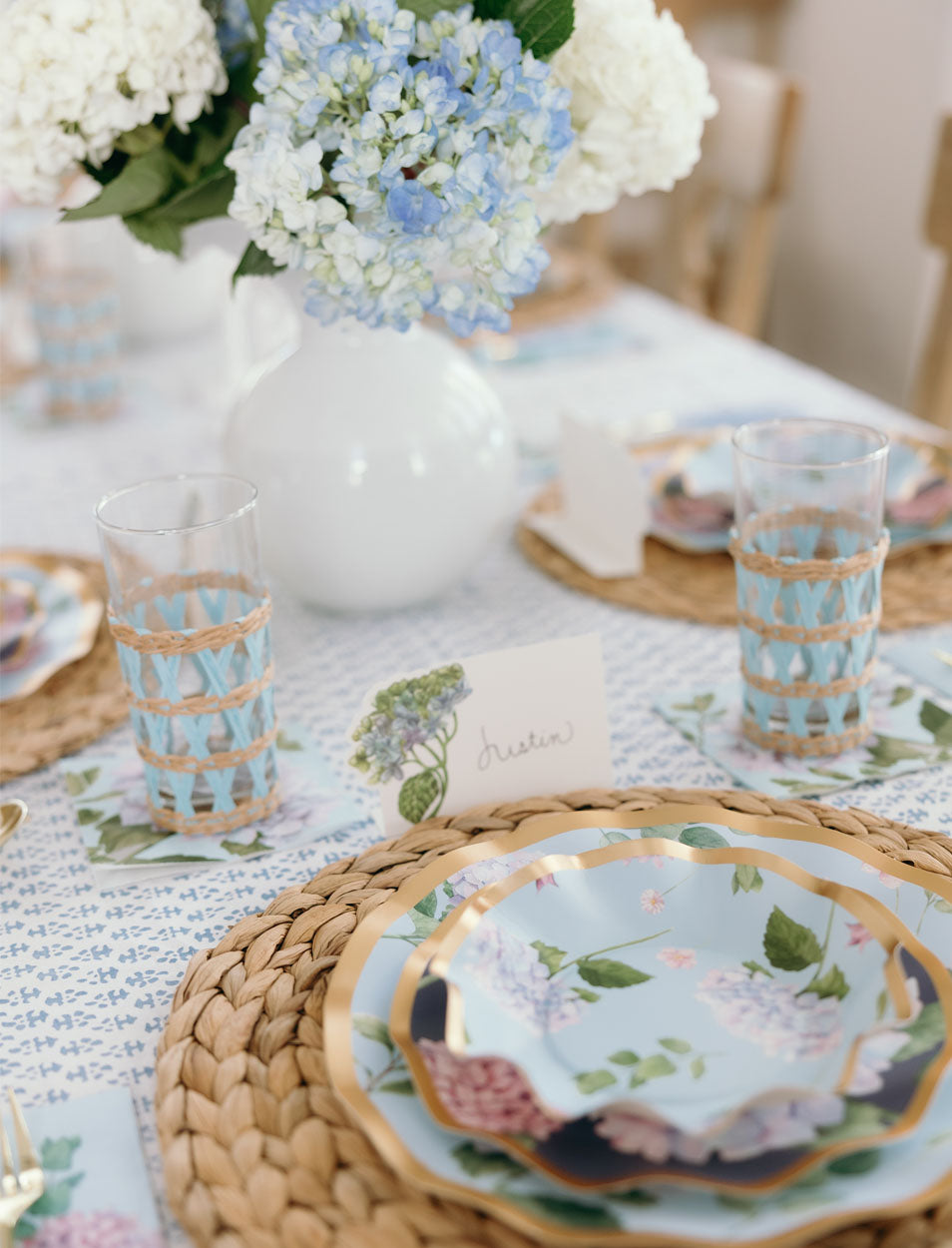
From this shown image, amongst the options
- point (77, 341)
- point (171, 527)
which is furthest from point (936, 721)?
point (77, 341)

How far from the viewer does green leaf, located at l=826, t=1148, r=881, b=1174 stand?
49 centimetres

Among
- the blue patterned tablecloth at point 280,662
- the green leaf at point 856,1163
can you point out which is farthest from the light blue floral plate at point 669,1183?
the blue patterned tablecloth at point 280,662

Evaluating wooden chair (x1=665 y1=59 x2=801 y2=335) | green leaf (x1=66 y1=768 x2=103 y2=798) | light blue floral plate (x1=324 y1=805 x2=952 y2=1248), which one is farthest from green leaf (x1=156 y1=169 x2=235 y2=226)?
wooden chair (x1=665 y1=59 x2=801 y2=335)

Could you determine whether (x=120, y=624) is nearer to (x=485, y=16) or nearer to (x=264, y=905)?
(x=264, y=905)

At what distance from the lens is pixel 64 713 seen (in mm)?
922

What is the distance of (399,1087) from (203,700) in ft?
0.98

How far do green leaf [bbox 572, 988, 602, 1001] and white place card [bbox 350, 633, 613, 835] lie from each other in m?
0.18

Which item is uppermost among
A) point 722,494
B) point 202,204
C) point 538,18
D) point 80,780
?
point 538,18

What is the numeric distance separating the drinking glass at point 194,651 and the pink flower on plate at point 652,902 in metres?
0.27

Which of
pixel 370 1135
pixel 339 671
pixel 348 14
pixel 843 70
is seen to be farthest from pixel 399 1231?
pixel 843 70

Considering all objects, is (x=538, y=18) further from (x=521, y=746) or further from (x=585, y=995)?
(x=585, y=995)

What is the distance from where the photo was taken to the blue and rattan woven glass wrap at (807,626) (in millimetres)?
801

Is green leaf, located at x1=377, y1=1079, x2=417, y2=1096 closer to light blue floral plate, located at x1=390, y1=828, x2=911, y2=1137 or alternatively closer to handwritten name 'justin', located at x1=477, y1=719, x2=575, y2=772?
light blue floral plate, located at x1=390, y1=828, x2=911, y2=1137

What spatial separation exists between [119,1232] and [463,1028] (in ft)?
0.53
